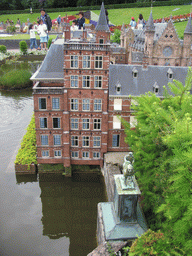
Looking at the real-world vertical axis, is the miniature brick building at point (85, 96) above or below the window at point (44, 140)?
above

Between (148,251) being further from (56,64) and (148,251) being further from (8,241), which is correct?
(56,64)

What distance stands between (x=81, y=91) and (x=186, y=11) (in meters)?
127

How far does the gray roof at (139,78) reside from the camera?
35.8 m

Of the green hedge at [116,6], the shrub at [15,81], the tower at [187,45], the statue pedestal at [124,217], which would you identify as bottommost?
the statue pedestal at [124,217]

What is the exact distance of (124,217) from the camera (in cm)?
2378

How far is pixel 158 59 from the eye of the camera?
6662 cm

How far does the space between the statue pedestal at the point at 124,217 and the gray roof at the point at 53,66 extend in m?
18.0

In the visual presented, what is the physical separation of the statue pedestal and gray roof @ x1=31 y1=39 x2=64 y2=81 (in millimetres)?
18023

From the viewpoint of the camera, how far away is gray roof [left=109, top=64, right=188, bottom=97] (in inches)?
1409

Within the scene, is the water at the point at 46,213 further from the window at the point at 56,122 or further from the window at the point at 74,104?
the window at the point at 74,104

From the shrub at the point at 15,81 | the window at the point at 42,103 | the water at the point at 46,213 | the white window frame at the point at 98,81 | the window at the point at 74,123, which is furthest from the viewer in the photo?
the shrub at the point at 15,81

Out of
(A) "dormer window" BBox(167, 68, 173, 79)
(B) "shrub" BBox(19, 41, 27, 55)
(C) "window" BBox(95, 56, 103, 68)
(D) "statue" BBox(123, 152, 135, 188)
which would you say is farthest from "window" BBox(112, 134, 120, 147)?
Answer: (B) "shrub" BBox(19, 41, 27, 55)

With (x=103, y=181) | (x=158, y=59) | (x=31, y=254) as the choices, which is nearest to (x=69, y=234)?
(x=31, y=254)

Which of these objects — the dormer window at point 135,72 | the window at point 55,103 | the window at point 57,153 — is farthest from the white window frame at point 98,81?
the window at point 57,153
